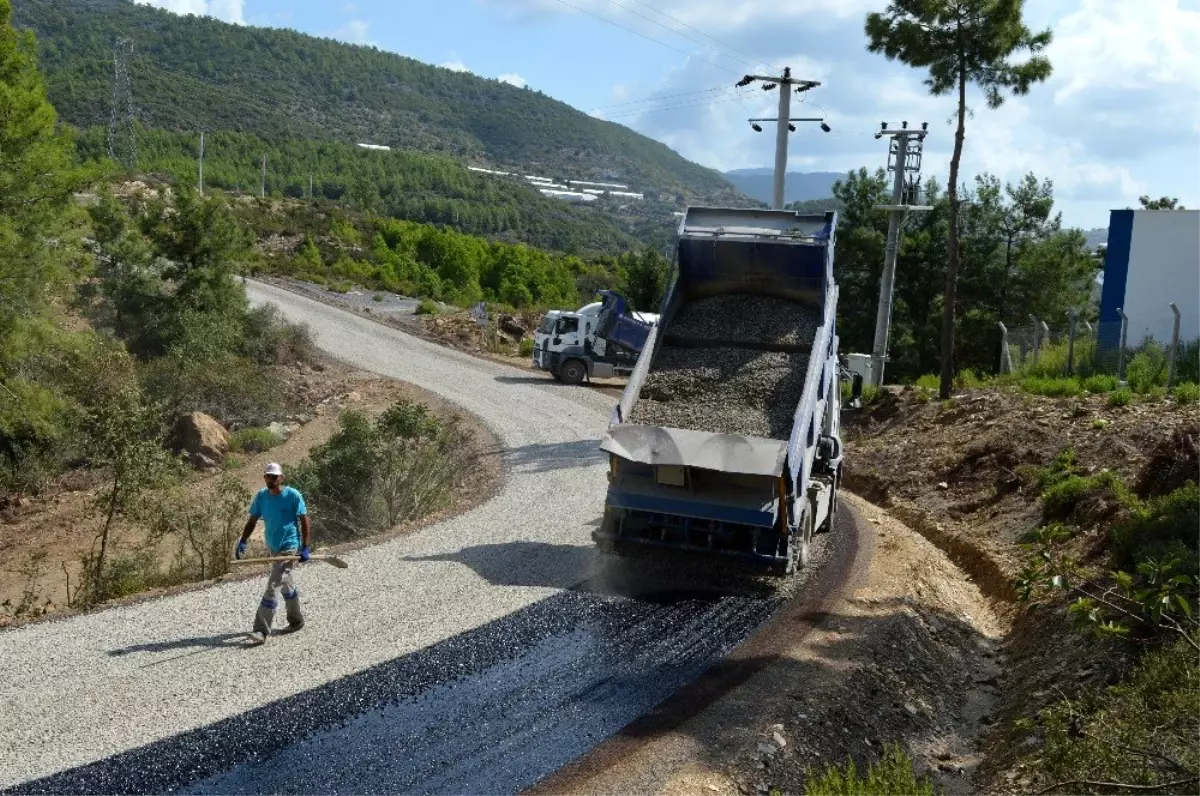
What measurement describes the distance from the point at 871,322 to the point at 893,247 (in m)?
13.9

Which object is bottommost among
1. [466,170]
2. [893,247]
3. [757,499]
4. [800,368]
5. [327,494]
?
[327,494]

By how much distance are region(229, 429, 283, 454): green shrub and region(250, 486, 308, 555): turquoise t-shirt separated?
17.6 m

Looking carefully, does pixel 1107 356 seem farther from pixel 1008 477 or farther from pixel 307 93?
pixel 307 93

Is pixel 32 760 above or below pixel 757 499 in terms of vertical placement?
below

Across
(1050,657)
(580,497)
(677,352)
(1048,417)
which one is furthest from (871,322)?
(1050,657)

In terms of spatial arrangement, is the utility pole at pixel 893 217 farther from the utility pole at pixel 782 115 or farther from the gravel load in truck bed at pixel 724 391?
the gravel load in truck bed at pixel 724 391

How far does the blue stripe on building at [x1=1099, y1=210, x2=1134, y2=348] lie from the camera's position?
2775cm

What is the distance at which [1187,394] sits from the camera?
18.5 meters

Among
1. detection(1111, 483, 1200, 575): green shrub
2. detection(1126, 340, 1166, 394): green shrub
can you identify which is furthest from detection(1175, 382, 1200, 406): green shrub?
detection(1111, 483, 1200, 575): green shrub

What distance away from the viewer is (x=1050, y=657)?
1085 cm

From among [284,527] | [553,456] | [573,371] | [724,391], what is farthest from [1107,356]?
[284,527]

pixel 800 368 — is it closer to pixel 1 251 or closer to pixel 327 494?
pixel 327 494

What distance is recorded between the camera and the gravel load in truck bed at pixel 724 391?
41.0ft

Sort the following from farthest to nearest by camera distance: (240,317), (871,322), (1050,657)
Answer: (871,322) < (240,317) < (1050,657)
